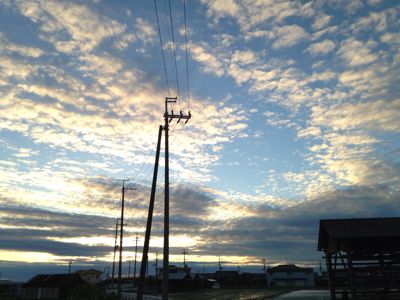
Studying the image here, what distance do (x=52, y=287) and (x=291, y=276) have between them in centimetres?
7034

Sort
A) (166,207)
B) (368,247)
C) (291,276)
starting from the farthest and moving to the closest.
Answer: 1. (291,276)
2. (368,247)
3. (166,207)

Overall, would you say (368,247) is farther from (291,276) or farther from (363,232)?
(291,276)

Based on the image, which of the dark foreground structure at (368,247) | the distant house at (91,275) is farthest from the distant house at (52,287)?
the distant house at (91,275)

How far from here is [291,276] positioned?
4166 inches

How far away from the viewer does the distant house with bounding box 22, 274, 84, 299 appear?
61375 mm

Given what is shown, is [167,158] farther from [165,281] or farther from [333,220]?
[333,220]

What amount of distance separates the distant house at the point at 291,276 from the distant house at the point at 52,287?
207 feet

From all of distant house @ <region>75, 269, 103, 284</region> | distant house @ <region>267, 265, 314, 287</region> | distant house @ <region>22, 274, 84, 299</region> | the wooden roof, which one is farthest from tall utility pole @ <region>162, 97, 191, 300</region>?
distant house @ <region>75, 269, 103, 284</region>

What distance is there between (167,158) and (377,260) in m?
14.9

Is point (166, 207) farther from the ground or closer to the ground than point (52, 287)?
farther from the ground

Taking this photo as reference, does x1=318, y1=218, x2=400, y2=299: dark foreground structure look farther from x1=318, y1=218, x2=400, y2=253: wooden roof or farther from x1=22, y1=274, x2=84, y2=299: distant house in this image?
x1=22, y1=274, x2=84, y2=299: distant house

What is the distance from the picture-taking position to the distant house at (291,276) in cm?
10438

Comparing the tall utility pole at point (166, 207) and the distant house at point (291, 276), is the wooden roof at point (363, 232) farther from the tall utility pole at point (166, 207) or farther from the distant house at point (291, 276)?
the distant house at point (291, 276)

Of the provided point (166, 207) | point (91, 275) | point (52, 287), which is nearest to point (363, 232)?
point (166, 207)
